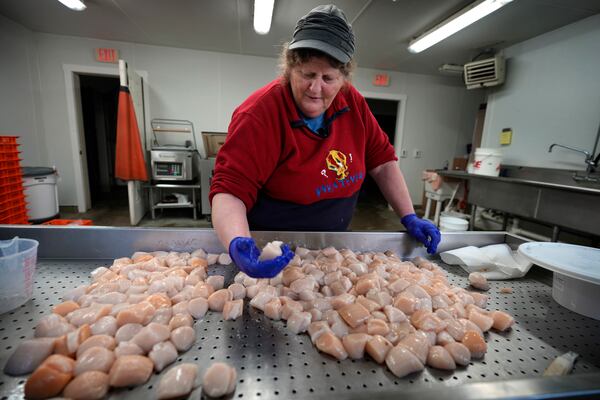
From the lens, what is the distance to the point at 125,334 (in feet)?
1.98

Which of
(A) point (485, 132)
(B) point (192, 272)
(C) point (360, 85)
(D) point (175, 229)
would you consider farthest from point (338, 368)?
(C) point (360, 85)

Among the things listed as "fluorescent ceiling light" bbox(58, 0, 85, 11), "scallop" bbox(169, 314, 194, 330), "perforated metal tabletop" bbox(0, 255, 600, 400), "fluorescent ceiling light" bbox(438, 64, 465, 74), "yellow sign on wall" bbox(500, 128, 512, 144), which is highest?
"fluorescent ceiling light" bbox(58, 0, 85, 11)

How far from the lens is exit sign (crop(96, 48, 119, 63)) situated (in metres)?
4.02

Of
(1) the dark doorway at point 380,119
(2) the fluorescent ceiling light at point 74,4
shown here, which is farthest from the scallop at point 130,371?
(1) the dark doorway at point 380,119

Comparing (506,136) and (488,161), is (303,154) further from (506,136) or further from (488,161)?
(506,136)

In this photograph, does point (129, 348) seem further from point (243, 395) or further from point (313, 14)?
point (313, 14)

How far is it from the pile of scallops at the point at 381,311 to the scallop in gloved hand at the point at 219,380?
200 mm

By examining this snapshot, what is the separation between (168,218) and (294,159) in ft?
12.7

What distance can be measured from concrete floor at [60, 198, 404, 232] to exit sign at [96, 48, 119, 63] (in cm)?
235

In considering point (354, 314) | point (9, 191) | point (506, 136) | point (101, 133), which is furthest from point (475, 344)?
point (101, 133)

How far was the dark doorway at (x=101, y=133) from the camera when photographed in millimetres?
5812

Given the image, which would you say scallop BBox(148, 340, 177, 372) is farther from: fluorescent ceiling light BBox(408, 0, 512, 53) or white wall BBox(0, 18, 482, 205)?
white wall BBox(0, 18, 482, 205)

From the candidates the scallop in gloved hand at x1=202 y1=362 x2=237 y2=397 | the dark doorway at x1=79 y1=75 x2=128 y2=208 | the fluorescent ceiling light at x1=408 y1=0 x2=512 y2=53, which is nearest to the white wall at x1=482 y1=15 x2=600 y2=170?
the fluorescent ceiling light at x1=408 y1=0 x2=512 y2=53

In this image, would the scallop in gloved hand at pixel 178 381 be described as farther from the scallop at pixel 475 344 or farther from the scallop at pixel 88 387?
the scallop at pixel 475 344
